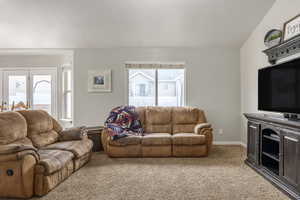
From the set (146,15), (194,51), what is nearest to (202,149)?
(194,51)

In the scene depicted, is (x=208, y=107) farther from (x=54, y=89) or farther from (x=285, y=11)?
(x=54, y=89)

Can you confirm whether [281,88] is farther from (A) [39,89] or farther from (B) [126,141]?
(A) [39,89]

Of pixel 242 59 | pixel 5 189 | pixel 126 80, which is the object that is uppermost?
pixel 242 59

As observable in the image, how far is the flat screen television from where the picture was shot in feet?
8.71

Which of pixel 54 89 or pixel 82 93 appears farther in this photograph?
pixel 54 89

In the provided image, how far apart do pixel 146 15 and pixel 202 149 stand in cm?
277

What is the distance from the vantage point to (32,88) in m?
5.84

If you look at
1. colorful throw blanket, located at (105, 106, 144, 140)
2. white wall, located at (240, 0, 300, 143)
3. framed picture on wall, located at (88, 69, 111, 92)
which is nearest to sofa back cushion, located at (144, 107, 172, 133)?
colorful throw blanket, located at (105, 106, 144, 140)

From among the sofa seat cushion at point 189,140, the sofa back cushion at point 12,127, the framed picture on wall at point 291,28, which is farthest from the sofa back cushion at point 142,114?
the framed picture on wall at point 291,28

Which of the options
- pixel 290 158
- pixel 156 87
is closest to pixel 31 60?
pixel 156 87

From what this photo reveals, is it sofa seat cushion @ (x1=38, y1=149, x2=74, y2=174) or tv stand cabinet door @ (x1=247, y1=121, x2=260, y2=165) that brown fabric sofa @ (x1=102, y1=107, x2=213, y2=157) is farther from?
sofa seat cushion @ (x1=38, y1=149, x2=74, y2=174)

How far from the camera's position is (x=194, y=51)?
525 centimetres

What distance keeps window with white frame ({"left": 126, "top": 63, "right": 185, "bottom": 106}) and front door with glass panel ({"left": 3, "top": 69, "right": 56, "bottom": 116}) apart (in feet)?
7.22

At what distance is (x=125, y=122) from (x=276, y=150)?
2.74 meters
